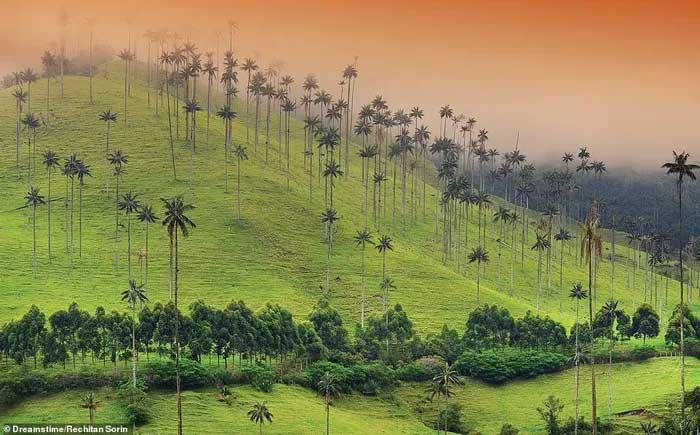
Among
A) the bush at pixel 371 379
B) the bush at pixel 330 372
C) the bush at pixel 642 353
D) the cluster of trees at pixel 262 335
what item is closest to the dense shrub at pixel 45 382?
the cluster of trees at pixel 262 335

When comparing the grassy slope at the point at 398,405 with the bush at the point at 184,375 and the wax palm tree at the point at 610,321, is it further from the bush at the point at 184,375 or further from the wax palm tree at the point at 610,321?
the bush at the point at 184,375

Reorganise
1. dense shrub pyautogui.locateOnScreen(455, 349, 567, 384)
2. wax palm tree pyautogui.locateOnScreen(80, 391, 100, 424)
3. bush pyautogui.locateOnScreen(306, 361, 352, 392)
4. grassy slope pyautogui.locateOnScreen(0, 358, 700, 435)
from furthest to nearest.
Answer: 1. dense shrub pyautogui.locateOnScreen(455, 349, 567, 384)
2. bush pyautogui.locateOnScreen(306, 361, 352, 392)
3. grassy slope pyautogui.locateOnScreen(0, 358, 700, 435)
4. wax palm tree pyautogui.locateOnScreen(80, 391, 100, 424)

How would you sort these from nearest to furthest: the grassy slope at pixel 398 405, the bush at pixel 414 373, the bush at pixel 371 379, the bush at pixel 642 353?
the grassy slope at pixel 398 405, the bush at pixel 371 379, the bush at pixel 414 373, the bush at pixel 642 353

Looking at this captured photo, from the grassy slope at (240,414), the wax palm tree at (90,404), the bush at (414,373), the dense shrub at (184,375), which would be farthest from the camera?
the bush at (414,373)

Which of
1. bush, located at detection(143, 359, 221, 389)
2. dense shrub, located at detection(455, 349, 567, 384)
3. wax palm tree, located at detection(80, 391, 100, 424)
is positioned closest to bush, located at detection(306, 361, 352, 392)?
bush, located at detection(143, 359, 221, 389)

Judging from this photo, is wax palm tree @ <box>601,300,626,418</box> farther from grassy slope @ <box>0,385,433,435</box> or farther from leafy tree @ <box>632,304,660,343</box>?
grassy slope @ <box>0,385,433,435</box>

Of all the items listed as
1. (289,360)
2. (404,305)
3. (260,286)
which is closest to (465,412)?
(289,360)

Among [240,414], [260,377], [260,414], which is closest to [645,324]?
[260,377]
